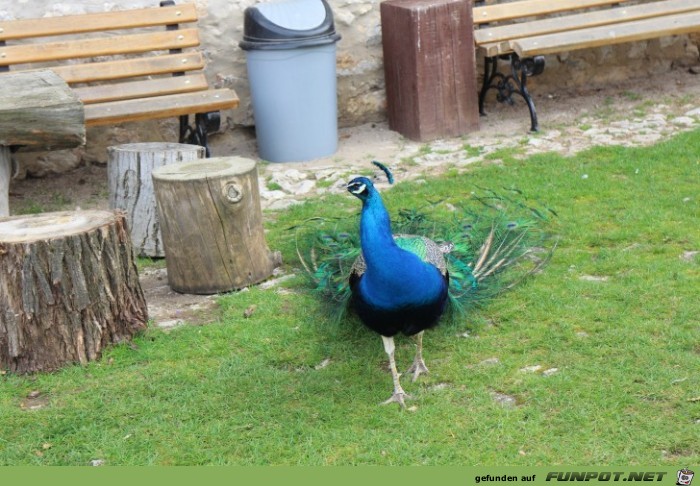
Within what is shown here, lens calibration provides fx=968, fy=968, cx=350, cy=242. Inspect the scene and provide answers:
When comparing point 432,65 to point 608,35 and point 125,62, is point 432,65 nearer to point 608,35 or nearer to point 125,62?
point 608,35

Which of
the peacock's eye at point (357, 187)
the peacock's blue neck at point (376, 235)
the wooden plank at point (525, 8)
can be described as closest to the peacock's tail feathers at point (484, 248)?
the peacock's blue neck at point (376, 235)

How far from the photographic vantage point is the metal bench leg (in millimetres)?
6926

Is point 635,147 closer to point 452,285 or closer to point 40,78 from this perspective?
point 452,285

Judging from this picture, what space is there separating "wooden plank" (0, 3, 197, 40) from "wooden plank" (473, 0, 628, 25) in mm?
2344

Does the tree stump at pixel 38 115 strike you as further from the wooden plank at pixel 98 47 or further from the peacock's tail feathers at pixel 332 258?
the peacock's tail feathers at pixel 332 258

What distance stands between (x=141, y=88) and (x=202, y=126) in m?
0.51

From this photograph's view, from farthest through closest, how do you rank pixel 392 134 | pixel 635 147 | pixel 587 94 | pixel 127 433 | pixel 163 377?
pixel 587 94 < pixel 392 134 < pixel 635 147 < pixel 163 377 < pixel 127 433

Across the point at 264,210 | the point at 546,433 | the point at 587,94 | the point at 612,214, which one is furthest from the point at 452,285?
the point at 587,94

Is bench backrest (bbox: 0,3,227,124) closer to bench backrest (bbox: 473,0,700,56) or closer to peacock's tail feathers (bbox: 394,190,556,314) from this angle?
bench backrest (bbox: 473,0,700,56)

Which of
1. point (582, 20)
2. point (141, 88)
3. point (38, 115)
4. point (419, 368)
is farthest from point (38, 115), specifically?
point (582, 20)

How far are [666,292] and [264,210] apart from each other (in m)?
2.80

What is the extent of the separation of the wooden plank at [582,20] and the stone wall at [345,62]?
1.97 ft

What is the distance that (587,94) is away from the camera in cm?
860

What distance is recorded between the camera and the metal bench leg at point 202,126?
693cm
